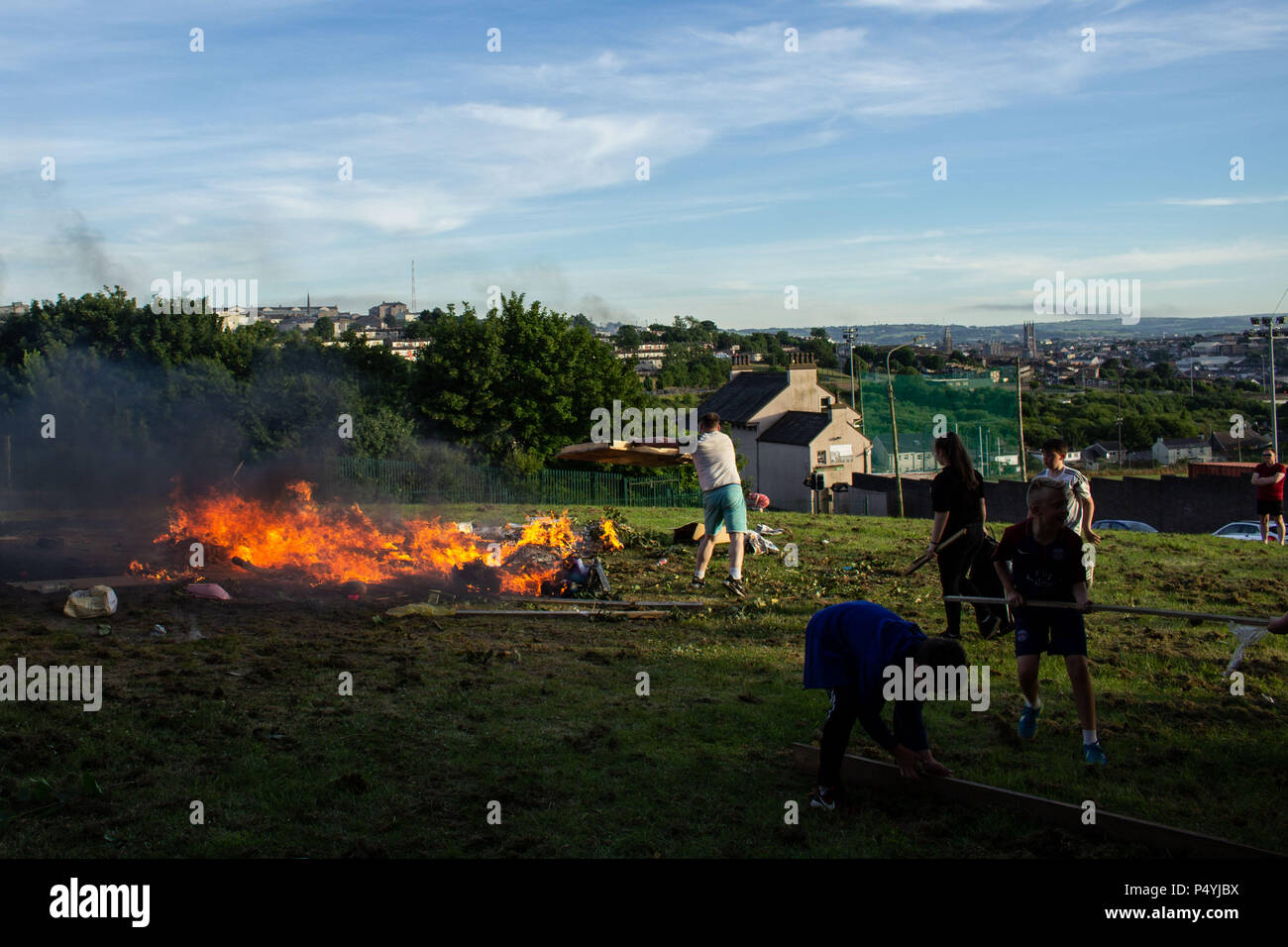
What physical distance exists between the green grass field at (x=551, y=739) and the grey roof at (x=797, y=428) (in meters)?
43.6

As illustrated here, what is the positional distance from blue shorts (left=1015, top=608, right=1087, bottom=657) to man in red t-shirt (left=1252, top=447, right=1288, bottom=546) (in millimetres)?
12274

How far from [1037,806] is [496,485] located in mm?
24384

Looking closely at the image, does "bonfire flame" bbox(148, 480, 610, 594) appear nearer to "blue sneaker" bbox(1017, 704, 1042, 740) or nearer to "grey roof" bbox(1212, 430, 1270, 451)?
"blue sneaker" bbox(1017, 704, 1042, 740)

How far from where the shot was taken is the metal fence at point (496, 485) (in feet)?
92.6

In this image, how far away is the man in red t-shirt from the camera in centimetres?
1605

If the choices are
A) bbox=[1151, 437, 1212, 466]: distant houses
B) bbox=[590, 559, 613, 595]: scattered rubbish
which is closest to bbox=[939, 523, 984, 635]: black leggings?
bbox=[590, 559, 613, 595]: scattered rubbish

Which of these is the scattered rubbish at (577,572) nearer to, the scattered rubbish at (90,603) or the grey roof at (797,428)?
the scattered rubbish at (90,603)

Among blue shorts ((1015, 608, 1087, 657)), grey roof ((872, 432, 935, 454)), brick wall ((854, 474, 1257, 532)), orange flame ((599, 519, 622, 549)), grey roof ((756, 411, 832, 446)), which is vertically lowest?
brick wall ((854, 474, 1257, 532))

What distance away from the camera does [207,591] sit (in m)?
11.7

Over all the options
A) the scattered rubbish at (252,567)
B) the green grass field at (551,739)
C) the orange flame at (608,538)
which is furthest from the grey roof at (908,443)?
the scattered rubbish at (252,567)

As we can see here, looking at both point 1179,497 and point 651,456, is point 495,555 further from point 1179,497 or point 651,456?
point 1179,497

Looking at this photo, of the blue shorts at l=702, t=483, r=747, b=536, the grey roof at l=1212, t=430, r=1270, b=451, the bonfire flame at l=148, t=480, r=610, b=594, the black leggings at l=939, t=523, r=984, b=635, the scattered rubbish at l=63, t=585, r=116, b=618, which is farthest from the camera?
the grey roof at l=1212, t=430, r=1270, b=451

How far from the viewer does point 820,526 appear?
18.7 metres
